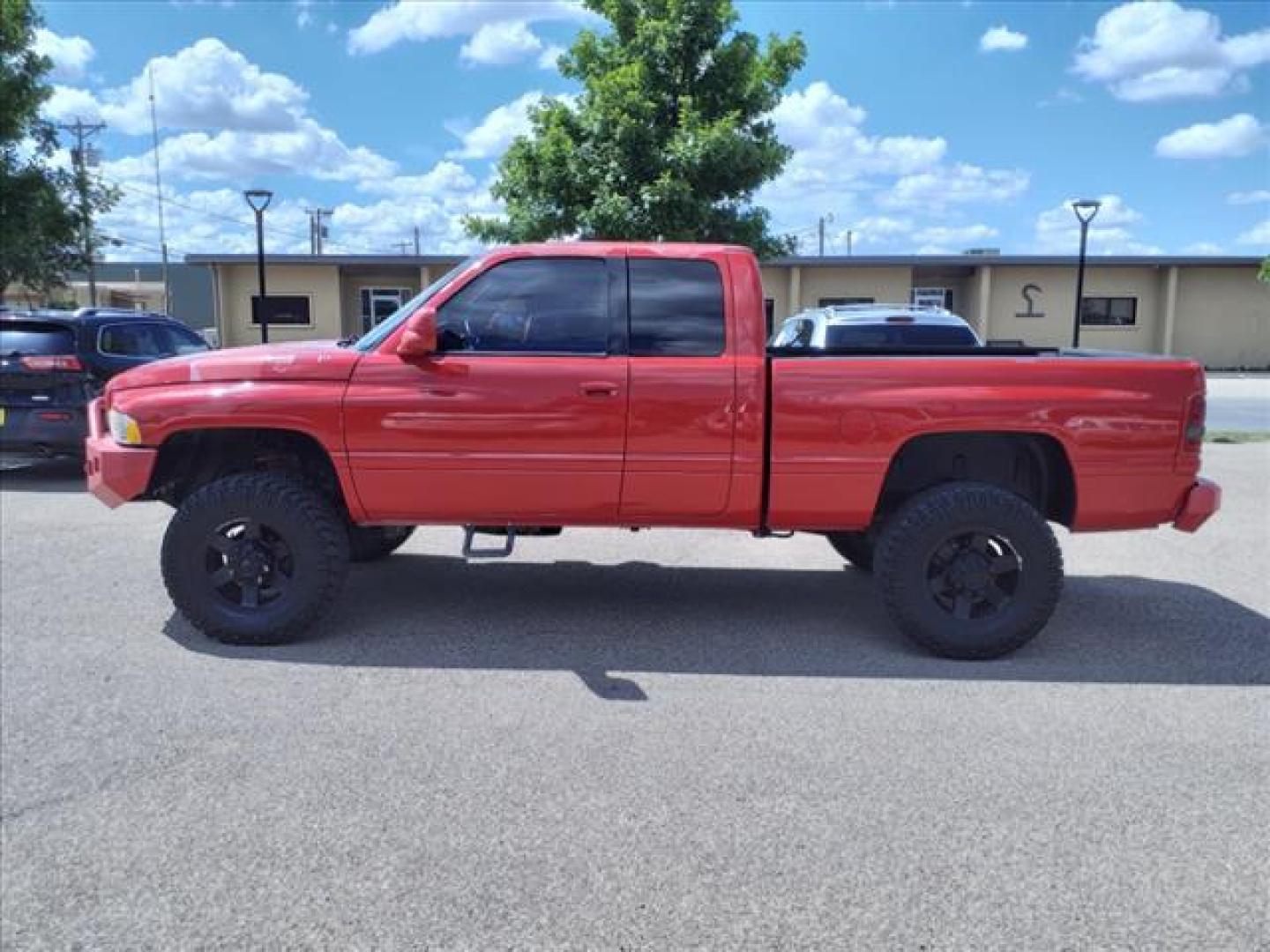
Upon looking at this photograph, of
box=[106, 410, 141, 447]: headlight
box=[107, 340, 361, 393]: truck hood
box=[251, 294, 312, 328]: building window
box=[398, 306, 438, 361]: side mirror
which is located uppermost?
box=[251, 294, 312, 328]: building window

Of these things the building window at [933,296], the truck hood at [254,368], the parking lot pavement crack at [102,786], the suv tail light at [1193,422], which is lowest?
the parking lot pavement crack at [102,786]

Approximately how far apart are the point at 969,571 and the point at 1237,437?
41.0 feet

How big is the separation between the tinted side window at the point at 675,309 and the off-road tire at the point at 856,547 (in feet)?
6.17

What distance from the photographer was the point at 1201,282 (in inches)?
1243

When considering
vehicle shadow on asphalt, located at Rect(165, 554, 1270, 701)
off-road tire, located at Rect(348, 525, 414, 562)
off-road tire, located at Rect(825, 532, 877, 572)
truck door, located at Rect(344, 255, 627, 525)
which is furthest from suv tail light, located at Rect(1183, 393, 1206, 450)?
off-road tire, located at Rect(348, 525, 414, 562)

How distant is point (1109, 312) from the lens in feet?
103

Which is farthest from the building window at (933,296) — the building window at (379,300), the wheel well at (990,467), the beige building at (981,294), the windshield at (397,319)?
the windshield at (397,319)

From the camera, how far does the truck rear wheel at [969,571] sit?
4668 mm

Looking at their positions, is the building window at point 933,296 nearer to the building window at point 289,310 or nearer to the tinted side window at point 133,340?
the building window at point 289,310

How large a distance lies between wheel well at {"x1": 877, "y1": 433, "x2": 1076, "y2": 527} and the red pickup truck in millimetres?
46

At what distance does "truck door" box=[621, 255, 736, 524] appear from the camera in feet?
15.3

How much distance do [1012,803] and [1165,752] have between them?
0.87 meters

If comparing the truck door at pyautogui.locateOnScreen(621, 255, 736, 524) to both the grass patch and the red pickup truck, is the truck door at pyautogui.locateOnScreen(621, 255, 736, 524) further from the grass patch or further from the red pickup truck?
the grass patch

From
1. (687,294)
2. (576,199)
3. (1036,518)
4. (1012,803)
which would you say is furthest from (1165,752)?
(576,199)
